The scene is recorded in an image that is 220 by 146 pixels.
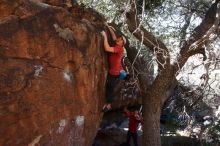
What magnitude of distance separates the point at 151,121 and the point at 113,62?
125 inches

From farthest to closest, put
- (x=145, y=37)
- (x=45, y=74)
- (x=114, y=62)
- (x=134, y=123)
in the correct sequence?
(x=134, y=123), (x=145, y=37), (x=114, y=62), (x=45, y=74)

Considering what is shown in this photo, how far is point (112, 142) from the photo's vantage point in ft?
49.2

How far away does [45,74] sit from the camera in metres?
8.13

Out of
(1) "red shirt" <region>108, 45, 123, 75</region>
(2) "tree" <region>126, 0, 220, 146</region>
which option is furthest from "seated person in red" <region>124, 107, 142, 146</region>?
(1) "red shirt" <region>108, 45, 123, 75</region>

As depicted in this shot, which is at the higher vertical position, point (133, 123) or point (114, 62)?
point (114, 62)

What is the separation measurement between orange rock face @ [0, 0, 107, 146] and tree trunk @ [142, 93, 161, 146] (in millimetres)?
3290

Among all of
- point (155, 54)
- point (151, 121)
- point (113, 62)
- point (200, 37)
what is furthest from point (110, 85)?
point (200, 37)

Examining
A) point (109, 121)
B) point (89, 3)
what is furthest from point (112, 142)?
point (89, 3)

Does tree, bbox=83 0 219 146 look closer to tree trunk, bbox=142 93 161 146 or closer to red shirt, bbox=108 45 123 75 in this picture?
tree trunk, bbox=142 93 161 146

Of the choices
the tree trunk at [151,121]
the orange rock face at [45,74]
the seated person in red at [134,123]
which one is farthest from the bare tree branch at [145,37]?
the seated person in red at [134,123]

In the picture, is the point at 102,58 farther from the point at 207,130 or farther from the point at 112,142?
the point at 207,130

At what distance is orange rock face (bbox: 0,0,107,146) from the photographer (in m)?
7.64

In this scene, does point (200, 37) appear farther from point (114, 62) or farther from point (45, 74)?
point (45, 74)

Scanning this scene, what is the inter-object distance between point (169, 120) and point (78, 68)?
32.1ft
